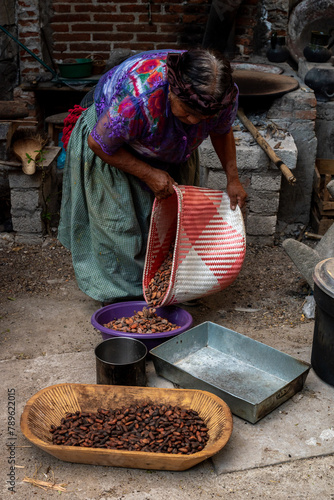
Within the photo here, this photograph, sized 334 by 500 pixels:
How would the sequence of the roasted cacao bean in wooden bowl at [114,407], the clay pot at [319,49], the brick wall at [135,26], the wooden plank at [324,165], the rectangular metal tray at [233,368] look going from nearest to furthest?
the roasted cacao bean in wooden bowl at [114,407] → the rectangular metal tray at [233,368] → the wooden plank at [324,165] → the clay pot at [319,49] → the brick wall at [135,26]

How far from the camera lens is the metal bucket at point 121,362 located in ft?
8.10

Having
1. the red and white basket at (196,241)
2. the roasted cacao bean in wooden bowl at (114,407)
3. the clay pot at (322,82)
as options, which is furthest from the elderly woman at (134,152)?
the clay pot at (322,82)

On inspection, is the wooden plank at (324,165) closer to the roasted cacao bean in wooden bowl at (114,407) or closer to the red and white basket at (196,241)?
the red and white basket at (196,241)

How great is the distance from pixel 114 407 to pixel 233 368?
2.32ft

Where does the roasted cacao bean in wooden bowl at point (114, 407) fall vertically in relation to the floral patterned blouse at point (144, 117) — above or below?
below

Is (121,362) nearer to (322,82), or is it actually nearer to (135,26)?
(322,82)

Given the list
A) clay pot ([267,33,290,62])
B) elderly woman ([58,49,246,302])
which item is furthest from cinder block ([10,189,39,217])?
clay pot ([267,33,290,62])

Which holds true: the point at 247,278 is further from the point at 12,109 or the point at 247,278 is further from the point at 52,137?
the point at 52,137

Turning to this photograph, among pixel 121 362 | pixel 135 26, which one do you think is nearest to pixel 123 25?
pixel 135 26

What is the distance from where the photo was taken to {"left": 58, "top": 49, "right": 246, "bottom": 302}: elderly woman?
2322 millimetres

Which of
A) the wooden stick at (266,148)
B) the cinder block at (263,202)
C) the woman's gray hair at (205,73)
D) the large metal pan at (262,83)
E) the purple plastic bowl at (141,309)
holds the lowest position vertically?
the purple plastic bowl at (141,309)

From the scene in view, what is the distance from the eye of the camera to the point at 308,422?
243 centimetres

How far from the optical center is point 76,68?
5.48m

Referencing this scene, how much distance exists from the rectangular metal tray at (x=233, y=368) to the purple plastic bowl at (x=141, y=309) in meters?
0.06
